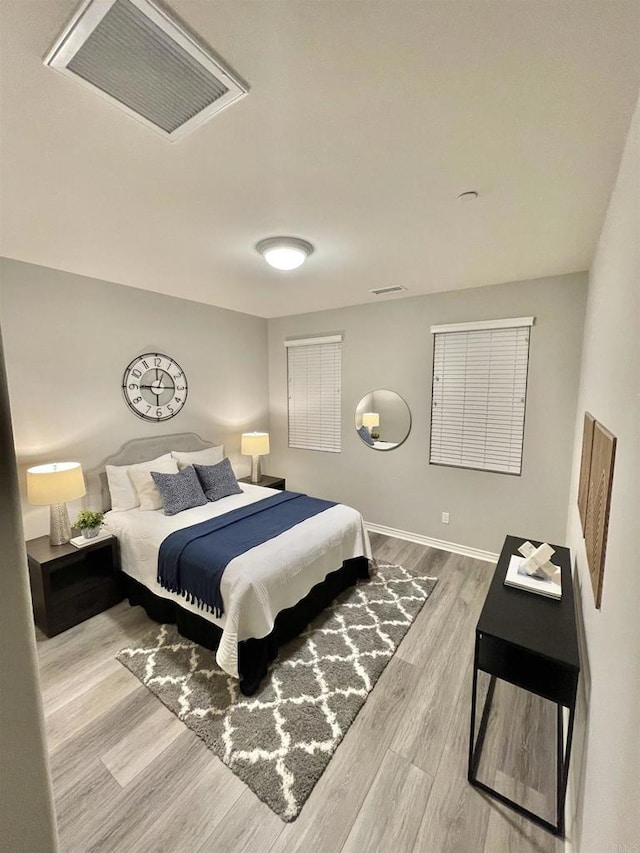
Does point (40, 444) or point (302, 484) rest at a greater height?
point (40, 444)

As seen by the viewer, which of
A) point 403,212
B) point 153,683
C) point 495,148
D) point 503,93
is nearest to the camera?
point 503,93

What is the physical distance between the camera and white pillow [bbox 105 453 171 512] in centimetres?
306

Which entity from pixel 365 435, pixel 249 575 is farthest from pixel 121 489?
pixel 365 435

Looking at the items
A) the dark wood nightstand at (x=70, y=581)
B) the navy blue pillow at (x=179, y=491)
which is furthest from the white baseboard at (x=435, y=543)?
the dark wood nightstand at (x=70, y=581)

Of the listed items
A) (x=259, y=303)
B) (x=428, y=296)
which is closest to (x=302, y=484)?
(x=259, y=303)

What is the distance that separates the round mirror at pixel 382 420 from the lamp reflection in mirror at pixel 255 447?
3.71 feet

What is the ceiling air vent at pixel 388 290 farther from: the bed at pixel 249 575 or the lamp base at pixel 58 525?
the lamp base at pixel 58 525

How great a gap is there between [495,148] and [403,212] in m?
0.55

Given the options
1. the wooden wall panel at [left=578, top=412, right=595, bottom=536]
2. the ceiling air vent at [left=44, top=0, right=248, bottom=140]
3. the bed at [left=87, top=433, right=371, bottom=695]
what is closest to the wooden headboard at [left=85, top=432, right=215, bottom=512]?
the bed at [left=87, top=433, right=371, bottom=695]

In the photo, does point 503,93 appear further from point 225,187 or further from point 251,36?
point 225,187

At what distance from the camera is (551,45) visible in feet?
3.16

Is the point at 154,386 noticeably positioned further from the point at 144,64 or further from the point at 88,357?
the point at 144,64

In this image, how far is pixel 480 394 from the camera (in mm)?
3355

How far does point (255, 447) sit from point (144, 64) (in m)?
3.46
